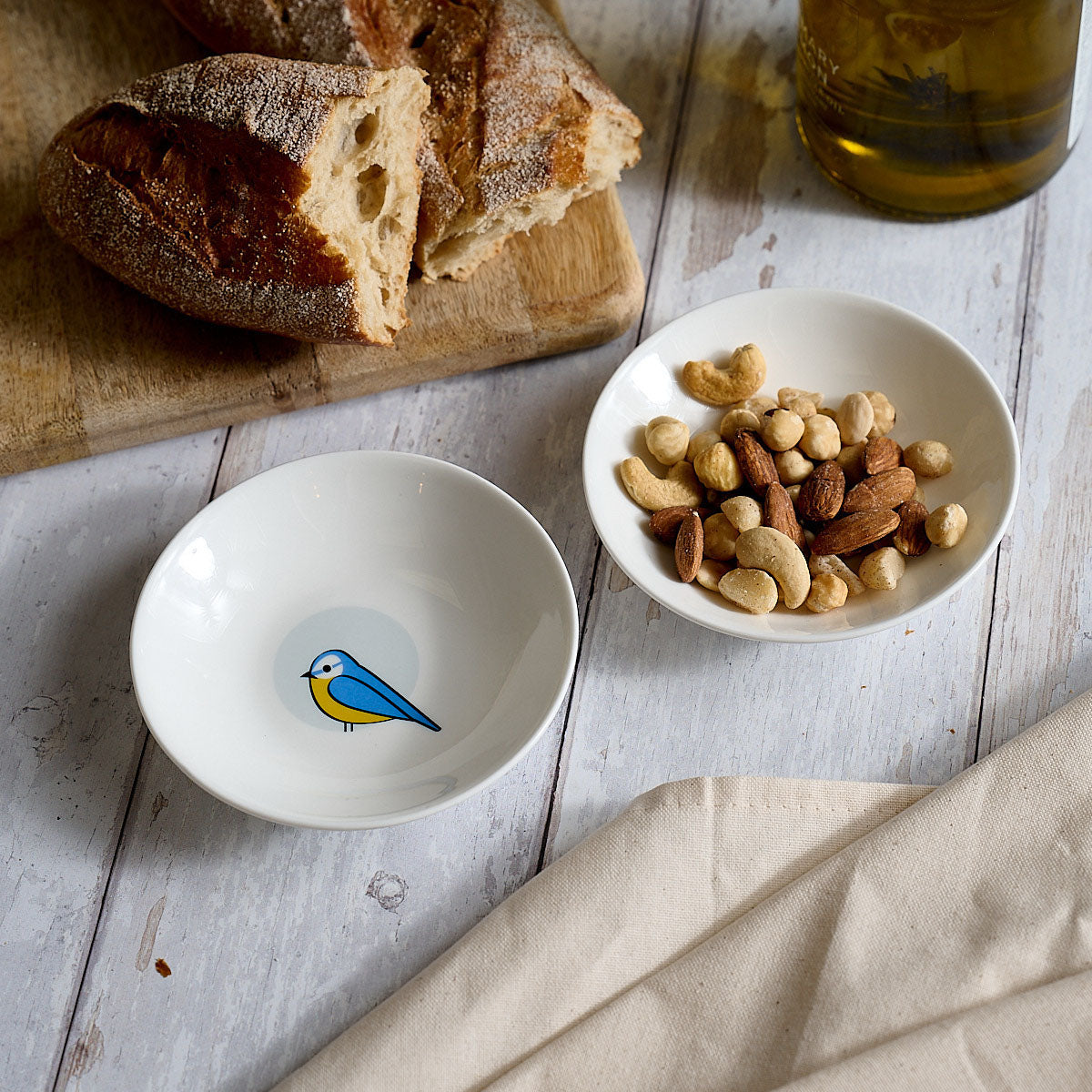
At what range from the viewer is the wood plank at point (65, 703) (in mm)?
740

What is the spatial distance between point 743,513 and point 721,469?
0.14ft

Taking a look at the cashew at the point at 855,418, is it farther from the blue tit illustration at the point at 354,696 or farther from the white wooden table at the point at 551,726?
the blue tit illustration at the point at 354,696

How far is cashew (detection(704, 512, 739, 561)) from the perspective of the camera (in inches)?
31.3

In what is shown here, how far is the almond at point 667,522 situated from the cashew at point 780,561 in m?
0.05

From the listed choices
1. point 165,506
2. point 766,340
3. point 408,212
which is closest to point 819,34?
point 766,340

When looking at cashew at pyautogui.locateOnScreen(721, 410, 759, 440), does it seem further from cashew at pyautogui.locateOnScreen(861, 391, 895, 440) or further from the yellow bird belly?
the yellow bird belly

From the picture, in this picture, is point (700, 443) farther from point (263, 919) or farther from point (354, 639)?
point (263, 919)

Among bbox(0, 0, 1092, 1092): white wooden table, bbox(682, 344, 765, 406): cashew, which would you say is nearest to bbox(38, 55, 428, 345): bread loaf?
bbox(0, 0, 1092, 1092): white wooden table

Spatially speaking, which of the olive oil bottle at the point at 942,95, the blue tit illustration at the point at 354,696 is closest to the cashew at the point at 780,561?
the blue tit illustration at the point at 354,696

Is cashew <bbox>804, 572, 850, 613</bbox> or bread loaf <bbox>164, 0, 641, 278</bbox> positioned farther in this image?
bread loaf <bbox>164, 0, 641, 278</bbox>

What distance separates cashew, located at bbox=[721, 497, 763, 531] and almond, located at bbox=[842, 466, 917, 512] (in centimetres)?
6

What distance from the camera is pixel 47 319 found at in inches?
36.7

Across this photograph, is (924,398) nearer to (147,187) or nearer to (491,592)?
(491,592)

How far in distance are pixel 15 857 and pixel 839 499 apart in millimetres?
591
